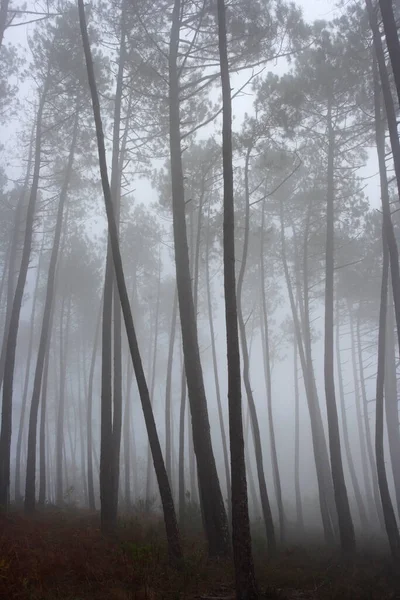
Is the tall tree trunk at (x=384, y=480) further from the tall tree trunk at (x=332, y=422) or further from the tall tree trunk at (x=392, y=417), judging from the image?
the tall tree trunk at (x=392, y=417)

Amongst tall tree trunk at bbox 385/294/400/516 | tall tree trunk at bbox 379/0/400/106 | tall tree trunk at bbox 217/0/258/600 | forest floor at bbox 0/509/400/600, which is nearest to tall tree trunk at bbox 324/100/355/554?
forest floor at bbox 0/509/400/600

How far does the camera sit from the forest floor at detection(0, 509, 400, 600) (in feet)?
18.4

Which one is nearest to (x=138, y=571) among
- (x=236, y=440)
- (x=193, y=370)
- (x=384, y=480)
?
(x=236, y=440)

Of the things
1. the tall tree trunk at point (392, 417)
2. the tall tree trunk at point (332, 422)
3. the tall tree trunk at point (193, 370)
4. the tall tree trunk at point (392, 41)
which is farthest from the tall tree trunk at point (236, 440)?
the tall tree trunk at point (392, 417)

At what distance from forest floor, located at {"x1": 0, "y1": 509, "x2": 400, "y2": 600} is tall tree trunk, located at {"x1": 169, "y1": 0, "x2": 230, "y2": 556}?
21.0 inches

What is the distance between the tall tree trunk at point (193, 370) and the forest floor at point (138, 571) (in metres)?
0.53

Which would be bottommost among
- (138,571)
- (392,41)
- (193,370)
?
(138,571)

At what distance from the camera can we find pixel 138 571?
6.16 m

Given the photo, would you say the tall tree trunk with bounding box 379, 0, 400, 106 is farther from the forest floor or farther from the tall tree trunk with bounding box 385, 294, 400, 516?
the tall tree trunk with bounding box 385, 294, 400, 516

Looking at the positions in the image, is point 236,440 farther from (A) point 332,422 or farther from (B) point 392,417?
(B) point 392,417

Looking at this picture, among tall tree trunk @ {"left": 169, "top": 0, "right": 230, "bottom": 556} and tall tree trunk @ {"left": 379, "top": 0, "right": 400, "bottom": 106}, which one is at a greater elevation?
tall tree trunk @ {"left": 379, "top": 0, "right": 400, "bottom": 106}

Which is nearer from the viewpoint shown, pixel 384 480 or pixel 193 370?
pixel 193 370

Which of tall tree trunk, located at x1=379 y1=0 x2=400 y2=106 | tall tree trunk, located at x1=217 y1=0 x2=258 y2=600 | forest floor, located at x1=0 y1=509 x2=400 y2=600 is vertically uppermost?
tall tree trunk, located at x1=379 y1=0 x2=400 y2=106

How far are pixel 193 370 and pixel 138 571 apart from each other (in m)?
3.54
